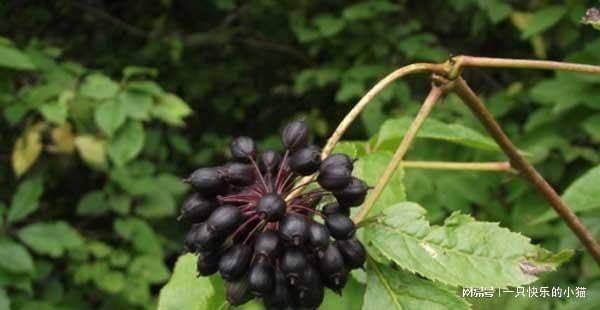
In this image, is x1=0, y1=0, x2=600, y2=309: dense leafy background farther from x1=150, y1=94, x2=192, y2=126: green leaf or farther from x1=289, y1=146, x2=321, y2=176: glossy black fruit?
x1=289, y1=146, x2=321, y2=176: glossy black fruit

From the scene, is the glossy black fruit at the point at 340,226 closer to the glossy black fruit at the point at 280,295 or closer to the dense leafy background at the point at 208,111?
the glossy black fruit at the point at 280,295

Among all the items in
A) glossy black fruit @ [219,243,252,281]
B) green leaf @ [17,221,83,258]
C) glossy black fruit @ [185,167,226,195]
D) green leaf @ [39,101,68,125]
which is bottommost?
green leaf @ [17,221,83,258]

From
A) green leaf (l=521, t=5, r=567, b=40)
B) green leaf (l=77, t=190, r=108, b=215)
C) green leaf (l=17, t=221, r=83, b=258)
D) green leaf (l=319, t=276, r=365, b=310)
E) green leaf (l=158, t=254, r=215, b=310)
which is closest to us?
green leaf (l=158, t=254, r=215, b=310)

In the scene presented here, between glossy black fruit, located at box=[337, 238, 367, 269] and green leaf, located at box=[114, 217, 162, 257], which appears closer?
glossy black fruit, located at box=[337, 238, 367, 269]

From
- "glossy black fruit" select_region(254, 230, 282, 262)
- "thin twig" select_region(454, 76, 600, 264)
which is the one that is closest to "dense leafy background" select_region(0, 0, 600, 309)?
"thin twig" select_region(454, 76, 600, 264)

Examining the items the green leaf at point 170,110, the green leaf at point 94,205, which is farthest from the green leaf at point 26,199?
the green leaf at point 170,110
